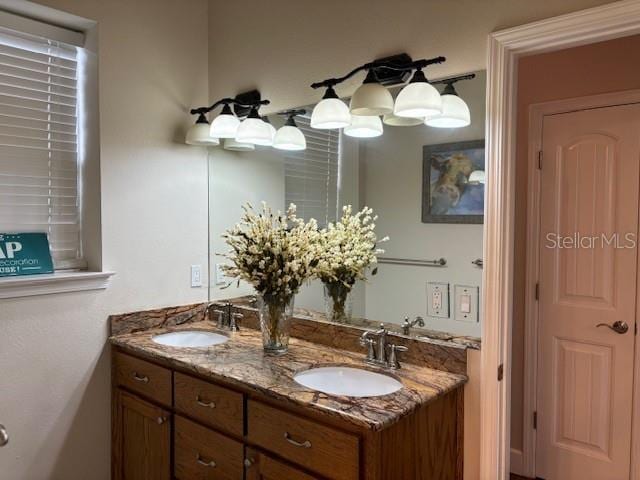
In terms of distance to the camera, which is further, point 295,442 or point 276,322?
point 276,322

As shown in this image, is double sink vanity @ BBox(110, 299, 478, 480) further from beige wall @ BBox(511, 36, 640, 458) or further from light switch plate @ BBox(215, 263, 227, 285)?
beige wall @ BBox(511, 36, 640, 458)

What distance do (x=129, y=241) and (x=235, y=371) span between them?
0.94 m

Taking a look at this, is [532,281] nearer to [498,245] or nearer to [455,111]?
[498,245]

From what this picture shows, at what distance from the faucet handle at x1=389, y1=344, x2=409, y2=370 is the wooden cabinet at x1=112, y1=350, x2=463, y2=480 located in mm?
228

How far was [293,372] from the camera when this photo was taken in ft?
6.04

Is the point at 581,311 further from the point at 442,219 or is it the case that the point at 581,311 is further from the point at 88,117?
the point at 88,117

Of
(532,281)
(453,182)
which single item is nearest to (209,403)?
(453,182)

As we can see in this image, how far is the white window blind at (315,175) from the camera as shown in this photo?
91.3 inches

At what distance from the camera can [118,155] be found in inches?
91.7

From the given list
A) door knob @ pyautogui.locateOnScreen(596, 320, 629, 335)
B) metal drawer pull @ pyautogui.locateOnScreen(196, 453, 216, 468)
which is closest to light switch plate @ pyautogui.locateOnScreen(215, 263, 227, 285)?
metal drawer pull @ pyautogui.locateOnScreen(196, 453, 216, 468)

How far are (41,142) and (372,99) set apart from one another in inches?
59.0

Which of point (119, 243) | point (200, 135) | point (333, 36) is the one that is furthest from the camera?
point (200, 135)

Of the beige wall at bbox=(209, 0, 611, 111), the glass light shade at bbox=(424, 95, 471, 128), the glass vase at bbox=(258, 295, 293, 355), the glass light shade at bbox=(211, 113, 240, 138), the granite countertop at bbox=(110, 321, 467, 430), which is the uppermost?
the beige wall at bbox=(209, 0, 611, 111)

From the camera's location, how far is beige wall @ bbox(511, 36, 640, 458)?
2.51m
